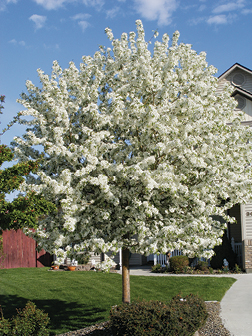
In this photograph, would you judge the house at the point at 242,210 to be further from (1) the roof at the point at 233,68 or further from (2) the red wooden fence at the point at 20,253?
(2) the red wooden fence at the point at 20,253

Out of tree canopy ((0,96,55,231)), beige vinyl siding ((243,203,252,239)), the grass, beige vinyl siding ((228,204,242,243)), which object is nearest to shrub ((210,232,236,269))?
beige vinyl siding ((243,203,252,239))

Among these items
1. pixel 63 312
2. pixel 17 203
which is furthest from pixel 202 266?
pixel 17 203

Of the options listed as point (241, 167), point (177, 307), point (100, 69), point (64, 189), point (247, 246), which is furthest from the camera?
point (247, 246)

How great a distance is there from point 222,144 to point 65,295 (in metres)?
8.47

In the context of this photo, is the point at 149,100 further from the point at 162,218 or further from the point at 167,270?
the point at 167,270

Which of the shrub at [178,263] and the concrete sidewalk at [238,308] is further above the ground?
the shrub at [178,263]

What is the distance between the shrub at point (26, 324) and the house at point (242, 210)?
11882 millimetres

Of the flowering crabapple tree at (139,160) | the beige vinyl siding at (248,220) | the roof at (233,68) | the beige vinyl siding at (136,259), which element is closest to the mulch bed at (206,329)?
the flowering crabapple tree at (139,160)

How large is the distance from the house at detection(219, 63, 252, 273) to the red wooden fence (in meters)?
11.3

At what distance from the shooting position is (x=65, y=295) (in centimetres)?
1325

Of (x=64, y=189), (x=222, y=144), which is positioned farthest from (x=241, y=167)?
(x=64, y=189)

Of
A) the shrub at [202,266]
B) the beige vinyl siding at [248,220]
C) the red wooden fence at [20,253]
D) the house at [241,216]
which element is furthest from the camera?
the red wooden fence at [20,253]

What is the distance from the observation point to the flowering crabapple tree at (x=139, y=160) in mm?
7172

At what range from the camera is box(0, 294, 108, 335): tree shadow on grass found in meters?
9.79
